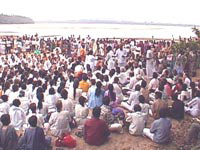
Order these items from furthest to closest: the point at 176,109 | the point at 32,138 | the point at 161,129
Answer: the point at 176,109 → the point at 161,129 → the point at 32,138

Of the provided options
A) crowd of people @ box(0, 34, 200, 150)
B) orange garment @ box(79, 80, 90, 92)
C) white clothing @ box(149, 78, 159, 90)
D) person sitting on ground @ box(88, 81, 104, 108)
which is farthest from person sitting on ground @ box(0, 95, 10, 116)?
white clothing @ box(149, 78, 159, 90)

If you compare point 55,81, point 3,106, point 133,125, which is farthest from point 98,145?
point 55,81

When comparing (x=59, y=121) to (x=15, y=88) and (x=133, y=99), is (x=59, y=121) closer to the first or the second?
(x=15, y=88)

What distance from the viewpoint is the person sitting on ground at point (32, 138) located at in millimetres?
7469

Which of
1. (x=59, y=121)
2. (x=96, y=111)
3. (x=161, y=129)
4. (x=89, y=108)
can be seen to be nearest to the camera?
(x=96, y=111)

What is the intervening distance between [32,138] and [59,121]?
118cm

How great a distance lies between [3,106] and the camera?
9.01 m

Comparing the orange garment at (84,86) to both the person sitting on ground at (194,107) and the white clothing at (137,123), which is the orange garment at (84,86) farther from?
the person sitting on ground at (194,107)

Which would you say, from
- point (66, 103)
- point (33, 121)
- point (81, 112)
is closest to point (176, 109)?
point (81, 112)

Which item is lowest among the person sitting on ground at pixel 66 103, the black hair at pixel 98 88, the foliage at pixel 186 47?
the person sitting on ground at pixel 66 103

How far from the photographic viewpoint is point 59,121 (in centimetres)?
854

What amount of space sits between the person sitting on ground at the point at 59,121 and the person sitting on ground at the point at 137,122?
5.18 feet

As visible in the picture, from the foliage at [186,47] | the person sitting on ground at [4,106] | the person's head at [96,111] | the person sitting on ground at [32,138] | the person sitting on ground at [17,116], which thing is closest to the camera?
the person sitting on ground at [32,138]

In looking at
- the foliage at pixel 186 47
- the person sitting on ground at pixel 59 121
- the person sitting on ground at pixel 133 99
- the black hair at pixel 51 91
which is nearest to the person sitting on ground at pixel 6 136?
the person sitting on ground at pixel 59 121
